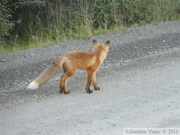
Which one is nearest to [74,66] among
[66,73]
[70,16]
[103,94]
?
[66,73]

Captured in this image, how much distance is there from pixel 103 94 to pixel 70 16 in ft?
25.3

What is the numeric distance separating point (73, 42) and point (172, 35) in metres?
2.92

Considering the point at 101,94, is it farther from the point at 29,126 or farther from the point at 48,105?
the point at 29,126

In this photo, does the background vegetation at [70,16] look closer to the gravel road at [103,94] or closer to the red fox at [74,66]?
the gravel road at [103,94]

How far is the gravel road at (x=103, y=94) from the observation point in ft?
21.0

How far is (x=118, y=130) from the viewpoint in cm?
602

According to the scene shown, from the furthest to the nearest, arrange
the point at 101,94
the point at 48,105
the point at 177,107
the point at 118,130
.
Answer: the point at 101,94 → the point at 48,105 → the point at 177,107 → the point at 118,130

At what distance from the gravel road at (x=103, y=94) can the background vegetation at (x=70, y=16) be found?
6.58ft

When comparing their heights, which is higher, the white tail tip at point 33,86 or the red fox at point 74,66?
the red fox at point 74,66

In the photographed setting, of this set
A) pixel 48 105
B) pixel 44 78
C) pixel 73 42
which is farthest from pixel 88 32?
pixel 48 105

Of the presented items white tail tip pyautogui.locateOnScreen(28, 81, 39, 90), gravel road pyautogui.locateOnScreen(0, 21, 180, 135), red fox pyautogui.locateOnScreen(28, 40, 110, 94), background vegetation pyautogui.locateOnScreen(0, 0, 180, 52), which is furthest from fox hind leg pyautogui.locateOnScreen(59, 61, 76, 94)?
background vegetation pyautogui.locateOnScreen(0, 0, 180, 52)

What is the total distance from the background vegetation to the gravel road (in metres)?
2.00

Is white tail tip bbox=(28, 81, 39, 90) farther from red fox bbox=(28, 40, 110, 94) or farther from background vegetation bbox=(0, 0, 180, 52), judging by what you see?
background vegetation bbox=(0, 0, 180, 52)

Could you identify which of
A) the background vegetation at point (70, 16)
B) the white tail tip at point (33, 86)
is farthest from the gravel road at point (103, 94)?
the background vegetation at point (70, 16)
